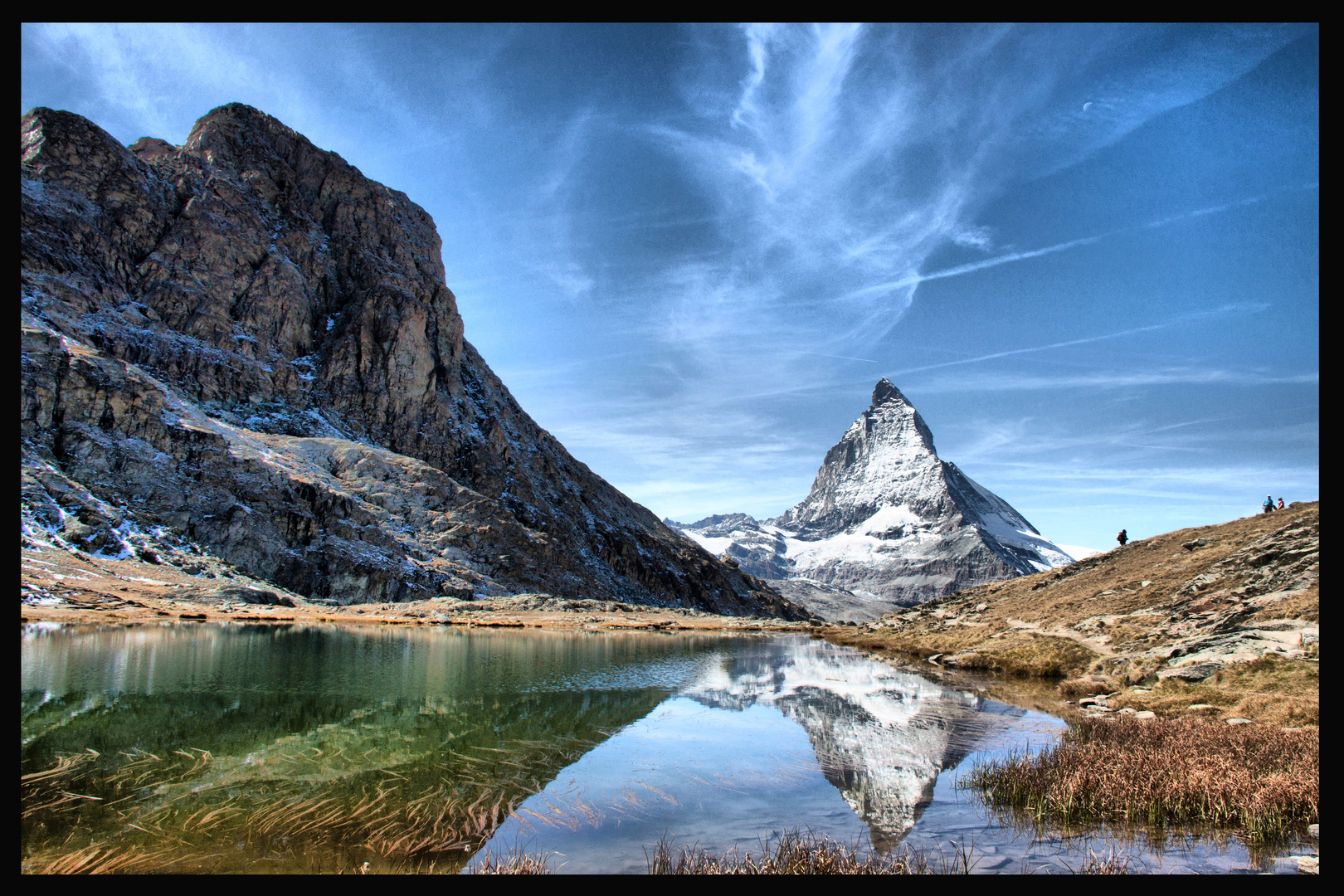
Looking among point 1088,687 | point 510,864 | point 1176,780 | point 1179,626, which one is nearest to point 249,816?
point 510,864

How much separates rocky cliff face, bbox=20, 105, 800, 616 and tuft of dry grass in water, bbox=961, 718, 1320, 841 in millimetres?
114276

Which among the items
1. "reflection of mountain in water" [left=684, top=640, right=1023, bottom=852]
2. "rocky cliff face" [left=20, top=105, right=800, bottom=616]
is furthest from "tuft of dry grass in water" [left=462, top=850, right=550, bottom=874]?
"rocky cliff face" [left=20, top=105, right=800, bottom=616]

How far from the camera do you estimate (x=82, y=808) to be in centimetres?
1273

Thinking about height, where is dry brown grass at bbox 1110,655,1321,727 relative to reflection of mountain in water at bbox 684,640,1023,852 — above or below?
above

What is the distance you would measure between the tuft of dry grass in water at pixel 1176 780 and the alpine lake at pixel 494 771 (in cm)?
99

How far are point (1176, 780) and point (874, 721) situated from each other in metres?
12.6

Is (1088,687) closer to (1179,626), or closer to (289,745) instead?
(1179,626)

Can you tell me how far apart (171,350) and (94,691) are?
478ft

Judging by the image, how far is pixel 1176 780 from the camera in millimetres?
13734

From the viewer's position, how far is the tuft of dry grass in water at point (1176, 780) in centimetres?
1234

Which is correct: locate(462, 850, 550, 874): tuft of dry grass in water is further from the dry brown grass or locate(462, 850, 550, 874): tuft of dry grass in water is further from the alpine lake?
the dry brown grass

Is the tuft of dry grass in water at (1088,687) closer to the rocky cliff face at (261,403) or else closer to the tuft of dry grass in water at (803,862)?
the tuft of dry grass in water at (803,862)

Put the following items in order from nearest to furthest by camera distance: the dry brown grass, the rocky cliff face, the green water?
1. the green water
2. the dry brown grass
3. the rocky cliff face

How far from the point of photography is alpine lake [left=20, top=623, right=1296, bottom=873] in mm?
11383
